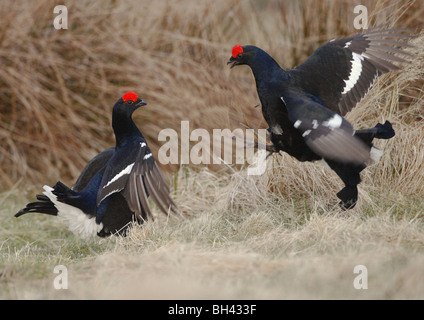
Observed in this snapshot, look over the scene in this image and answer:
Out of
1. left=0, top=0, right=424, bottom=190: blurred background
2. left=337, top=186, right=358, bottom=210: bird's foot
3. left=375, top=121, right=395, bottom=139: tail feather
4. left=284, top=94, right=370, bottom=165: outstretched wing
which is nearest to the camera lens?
left=284, top=94, right=370, bottom=165: outstretched wing

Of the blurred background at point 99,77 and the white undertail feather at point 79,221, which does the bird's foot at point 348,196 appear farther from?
the blurred background at point 99,77

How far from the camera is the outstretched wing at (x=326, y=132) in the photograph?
3367mm

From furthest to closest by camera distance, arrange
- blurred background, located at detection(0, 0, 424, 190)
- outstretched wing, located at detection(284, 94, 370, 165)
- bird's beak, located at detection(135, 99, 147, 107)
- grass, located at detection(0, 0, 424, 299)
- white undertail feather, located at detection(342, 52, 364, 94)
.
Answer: blurred background, located at detection(0, 0, 424, 190) < bird's beak, located at detection(135, 99, 147, 107) < white undertail feather, located at detection(342, 52, 364, 94) < outstretched wing, located at detection(284, 94, 370, 165) < grass, located at detection(0, 0, 424, 299)

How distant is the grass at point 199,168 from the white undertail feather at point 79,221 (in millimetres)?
113

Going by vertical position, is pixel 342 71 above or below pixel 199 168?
above

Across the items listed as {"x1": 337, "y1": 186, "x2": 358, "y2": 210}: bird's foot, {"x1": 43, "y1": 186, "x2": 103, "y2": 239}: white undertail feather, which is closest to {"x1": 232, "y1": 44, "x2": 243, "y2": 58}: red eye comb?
{"x1": 337, "y1": 186, "x2": 358, "y2": 210}: bird's foot

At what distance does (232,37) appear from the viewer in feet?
22.0

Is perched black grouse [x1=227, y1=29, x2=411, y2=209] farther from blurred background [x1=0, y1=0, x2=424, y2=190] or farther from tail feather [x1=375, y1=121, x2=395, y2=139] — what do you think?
blurred background [x1=0, y1=0, x2=424, y2=190]

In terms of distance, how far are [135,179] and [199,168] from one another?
1883 mm

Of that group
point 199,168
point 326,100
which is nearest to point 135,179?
point 326,100

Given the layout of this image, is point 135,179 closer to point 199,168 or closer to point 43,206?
point 43,206

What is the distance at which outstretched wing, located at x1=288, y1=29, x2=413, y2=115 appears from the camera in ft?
13.0

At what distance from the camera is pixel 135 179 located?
3.79 m
